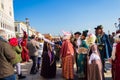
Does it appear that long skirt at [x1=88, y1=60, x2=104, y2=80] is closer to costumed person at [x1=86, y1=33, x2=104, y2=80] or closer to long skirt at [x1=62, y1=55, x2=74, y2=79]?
costumed person at [x1=86, y1=33, x2=104, y2=80]

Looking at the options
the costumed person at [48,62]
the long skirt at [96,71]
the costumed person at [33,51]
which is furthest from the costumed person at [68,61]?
the costumed person at [33,51]

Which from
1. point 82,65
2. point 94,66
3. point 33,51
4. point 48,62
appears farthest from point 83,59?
point 33,51

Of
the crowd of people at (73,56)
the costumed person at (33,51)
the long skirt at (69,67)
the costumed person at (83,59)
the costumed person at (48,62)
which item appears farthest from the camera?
the costumed person at (33,51)

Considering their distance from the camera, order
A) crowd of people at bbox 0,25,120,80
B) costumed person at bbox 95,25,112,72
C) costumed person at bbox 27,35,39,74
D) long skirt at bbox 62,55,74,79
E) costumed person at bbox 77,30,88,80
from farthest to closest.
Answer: costumed person at bbox 27,35,39,74 → costumed person at bbox 95,25,112,72 → long skirt at bbox 62,55,74,79 → costumed person at bbox 77,30,88,80 → crowd of people at bbox 0,25,120,80

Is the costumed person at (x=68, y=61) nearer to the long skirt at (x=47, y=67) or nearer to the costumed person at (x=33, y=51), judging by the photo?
the long skirt at (x=47, y=67)

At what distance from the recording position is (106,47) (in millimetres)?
8766

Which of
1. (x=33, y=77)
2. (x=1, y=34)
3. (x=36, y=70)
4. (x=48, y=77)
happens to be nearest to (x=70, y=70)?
(x=48, y=77)

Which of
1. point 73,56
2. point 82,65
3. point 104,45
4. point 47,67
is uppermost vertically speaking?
point 104,45

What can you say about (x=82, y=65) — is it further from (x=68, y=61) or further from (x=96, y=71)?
(x=96, y=71)

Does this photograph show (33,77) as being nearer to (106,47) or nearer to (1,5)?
(106,47)

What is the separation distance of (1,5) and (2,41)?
6796 centimetres

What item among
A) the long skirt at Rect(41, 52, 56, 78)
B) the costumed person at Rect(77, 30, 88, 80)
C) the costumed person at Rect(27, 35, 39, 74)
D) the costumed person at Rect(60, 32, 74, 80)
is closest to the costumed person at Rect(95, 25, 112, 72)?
the costumed person at Rect(77, 30, 88, 80)

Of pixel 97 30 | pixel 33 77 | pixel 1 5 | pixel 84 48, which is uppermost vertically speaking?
pixel 1 5

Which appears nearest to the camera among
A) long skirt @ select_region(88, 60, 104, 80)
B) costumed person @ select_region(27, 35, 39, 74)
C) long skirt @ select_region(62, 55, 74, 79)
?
long skirt @ select_region(88, 60, 104, 80)
